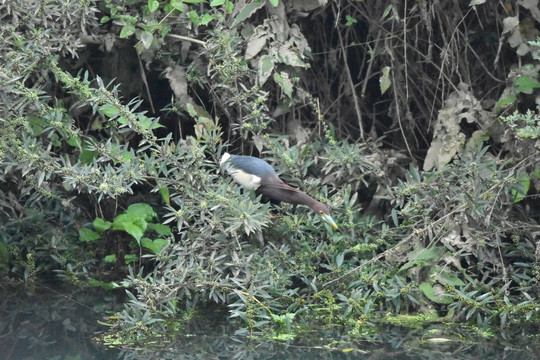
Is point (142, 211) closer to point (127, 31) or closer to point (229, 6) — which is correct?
point (127, 31)

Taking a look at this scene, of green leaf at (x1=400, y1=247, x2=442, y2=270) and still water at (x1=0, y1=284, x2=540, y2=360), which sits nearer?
still water at (x1=0, y1=284, x2=540, y2=360)

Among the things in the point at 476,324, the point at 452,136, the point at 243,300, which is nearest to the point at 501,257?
the point at 476,324

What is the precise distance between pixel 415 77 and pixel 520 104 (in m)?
0.76

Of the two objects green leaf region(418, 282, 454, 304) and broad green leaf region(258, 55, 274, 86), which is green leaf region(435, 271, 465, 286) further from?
broad green leaf region(258, 55, 274, 86)

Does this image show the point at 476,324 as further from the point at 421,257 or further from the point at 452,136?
the point at 452,136

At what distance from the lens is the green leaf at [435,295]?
4605 mm

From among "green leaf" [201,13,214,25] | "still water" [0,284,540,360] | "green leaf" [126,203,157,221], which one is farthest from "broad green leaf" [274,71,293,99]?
"still water" [0,284,540,360]

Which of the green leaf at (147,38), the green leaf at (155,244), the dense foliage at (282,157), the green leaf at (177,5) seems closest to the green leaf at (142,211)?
the dense foliage at (282,157)

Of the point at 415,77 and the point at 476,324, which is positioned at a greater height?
the point at 415,77

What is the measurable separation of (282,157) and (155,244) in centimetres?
88

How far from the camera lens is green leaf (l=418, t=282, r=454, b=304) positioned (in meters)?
4.61

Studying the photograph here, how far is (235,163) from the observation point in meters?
4.95

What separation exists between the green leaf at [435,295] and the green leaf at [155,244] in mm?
1470

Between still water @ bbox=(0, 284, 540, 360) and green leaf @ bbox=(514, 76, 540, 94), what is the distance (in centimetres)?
138
